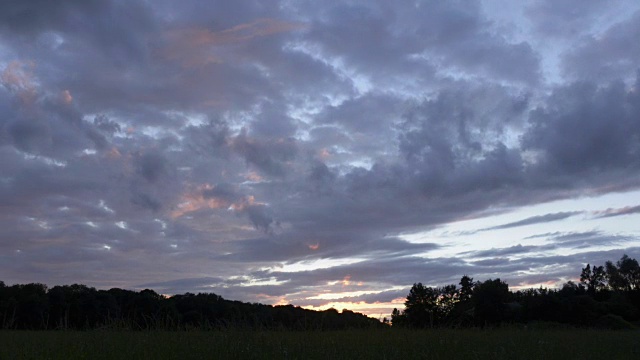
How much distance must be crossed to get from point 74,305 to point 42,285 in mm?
6595

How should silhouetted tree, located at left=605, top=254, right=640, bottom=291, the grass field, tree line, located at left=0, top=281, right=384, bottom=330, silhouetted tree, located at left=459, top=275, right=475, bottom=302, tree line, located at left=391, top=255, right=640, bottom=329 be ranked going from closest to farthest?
the grass field
tree line, located at left=0, top=281, right=384, bottom=330
tree line, located at left=391, top=255, right=640, bottom=329
silhouetted tree, located at left=459, top=275, right=475, bottom=302
silhouetted tree, located at left=605, top=254, right=640, bottom=291

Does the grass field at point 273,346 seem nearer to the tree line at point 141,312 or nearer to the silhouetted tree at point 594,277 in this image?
the tree line at point 141,312

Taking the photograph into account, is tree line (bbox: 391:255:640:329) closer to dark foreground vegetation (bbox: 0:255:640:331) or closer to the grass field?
dark foreground vegetation (bbox: 0:255:640:331)

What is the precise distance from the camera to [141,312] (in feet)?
85.0

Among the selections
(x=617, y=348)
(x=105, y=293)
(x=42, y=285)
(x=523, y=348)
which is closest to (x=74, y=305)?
(x=105, y=293)

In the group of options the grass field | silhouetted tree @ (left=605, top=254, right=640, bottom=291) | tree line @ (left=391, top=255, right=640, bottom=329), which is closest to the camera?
the grass field

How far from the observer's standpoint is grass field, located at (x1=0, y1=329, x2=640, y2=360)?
12.5 metres

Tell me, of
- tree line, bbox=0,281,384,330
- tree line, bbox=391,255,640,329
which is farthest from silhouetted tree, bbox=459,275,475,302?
tree line, bbox=0,281,384,330

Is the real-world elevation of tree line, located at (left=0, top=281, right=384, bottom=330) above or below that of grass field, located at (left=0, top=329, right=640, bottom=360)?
above

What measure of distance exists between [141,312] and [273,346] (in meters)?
14.1

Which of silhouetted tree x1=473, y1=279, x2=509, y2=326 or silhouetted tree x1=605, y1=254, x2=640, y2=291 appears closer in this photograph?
silhouetted tree x1=473, y1=279, x2=509, y2=326

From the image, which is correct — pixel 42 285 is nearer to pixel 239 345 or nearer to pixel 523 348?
pixel 239 345

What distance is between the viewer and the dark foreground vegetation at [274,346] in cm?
1250

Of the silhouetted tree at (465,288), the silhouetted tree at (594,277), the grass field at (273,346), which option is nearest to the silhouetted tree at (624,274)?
the silhouetted tree at (594,277)
